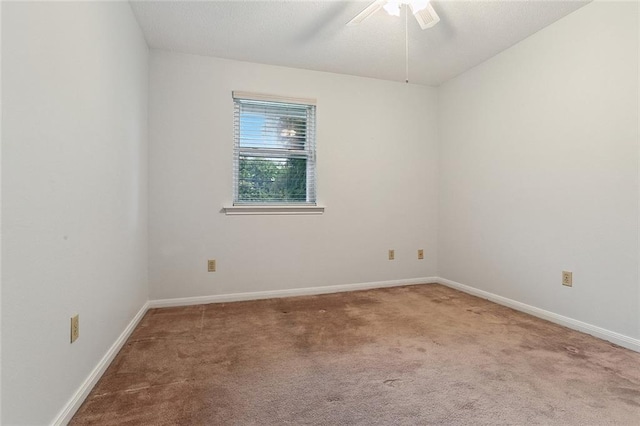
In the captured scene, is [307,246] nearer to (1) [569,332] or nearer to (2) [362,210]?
(2) [362,210]

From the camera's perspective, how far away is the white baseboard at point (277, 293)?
2.91 meters

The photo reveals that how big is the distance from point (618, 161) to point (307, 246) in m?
2.57

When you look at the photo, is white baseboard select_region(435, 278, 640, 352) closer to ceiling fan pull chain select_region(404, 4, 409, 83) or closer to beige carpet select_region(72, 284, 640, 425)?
beige carpet select_region(72, 284, 640, 425)

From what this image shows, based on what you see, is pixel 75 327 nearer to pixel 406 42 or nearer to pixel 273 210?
pixel 273 210

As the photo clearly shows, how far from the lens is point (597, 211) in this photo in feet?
7.20

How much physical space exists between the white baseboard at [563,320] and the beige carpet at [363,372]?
0.07 m

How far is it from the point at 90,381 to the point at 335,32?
2.84 m

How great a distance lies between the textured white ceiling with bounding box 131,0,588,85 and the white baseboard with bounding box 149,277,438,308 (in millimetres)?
2328

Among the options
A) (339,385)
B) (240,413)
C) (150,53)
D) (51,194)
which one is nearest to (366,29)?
(150,53)

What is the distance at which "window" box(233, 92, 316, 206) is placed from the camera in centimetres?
312

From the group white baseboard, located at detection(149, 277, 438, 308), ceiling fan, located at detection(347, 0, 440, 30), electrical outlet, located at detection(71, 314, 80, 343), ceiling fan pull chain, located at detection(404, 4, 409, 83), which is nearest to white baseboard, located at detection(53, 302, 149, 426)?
electrical outlet, located at detection(71, 314, 80, 343)

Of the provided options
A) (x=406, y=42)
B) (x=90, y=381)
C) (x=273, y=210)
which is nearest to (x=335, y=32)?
(x=406, y=42)

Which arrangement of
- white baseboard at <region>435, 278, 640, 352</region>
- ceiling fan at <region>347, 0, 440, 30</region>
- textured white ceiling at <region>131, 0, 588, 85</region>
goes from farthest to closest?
textured white ceiling at <region>131, 0, 588, 85</region>, white baseboard at <region>435, 278, 640, 352</region>, ceiling fan at <region>347, 0, 440, 30</region>

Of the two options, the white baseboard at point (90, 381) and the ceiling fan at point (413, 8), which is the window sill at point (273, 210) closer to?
the white baseboard at point (90, 381)
